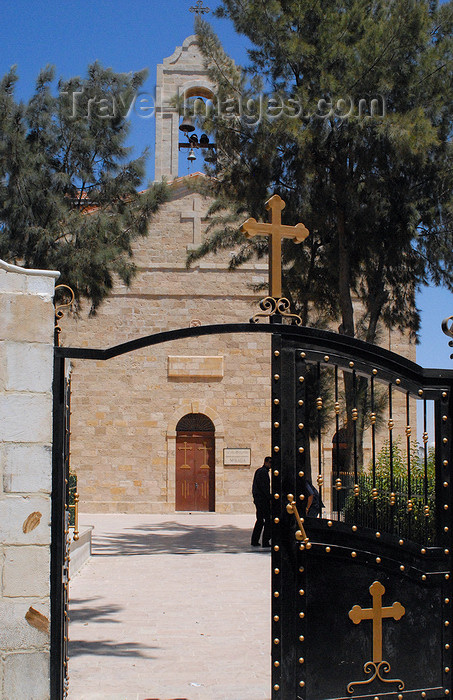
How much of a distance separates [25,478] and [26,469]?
0.05 meters

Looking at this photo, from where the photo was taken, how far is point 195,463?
64.6ft

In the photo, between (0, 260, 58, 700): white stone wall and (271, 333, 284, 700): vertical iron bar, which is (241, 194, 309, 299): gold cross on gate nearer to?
(271, 333, 284, 700): vertical iron bar

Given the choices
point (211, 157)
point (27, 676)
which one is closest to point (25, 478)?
point (27, 676)

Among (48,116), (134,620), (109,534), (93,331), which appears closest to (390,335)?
(93,331)

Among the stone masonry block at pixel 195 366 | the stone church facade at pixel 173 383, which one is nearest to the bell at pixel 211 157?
the stone church facade at pixel 173 383

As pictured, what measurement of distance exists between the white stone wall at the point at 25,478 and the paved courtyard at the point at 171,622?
1.17 metres

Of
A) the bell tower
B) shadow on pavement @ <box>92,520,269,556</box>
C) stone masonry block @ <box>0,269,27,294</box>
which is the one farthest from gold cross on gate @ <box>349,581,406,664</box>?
the bell tower

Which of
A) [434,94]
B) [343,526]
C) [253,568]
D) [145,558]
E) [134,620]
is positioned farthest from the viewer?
[434,94]

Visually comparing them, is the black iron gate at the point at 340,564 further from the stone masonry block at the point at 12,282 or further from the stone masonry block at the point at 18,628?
the stone masonry block at the point at 12,282

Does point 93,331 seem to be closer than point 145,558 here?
No

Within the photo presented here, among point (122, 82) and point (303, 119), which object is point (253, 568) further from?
point (122, 82)

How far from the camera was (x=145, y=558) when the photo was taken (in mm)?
11586

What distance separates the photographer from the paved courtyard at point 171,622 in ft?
17.0

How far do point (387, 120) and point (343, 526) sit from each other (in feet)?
29.4
